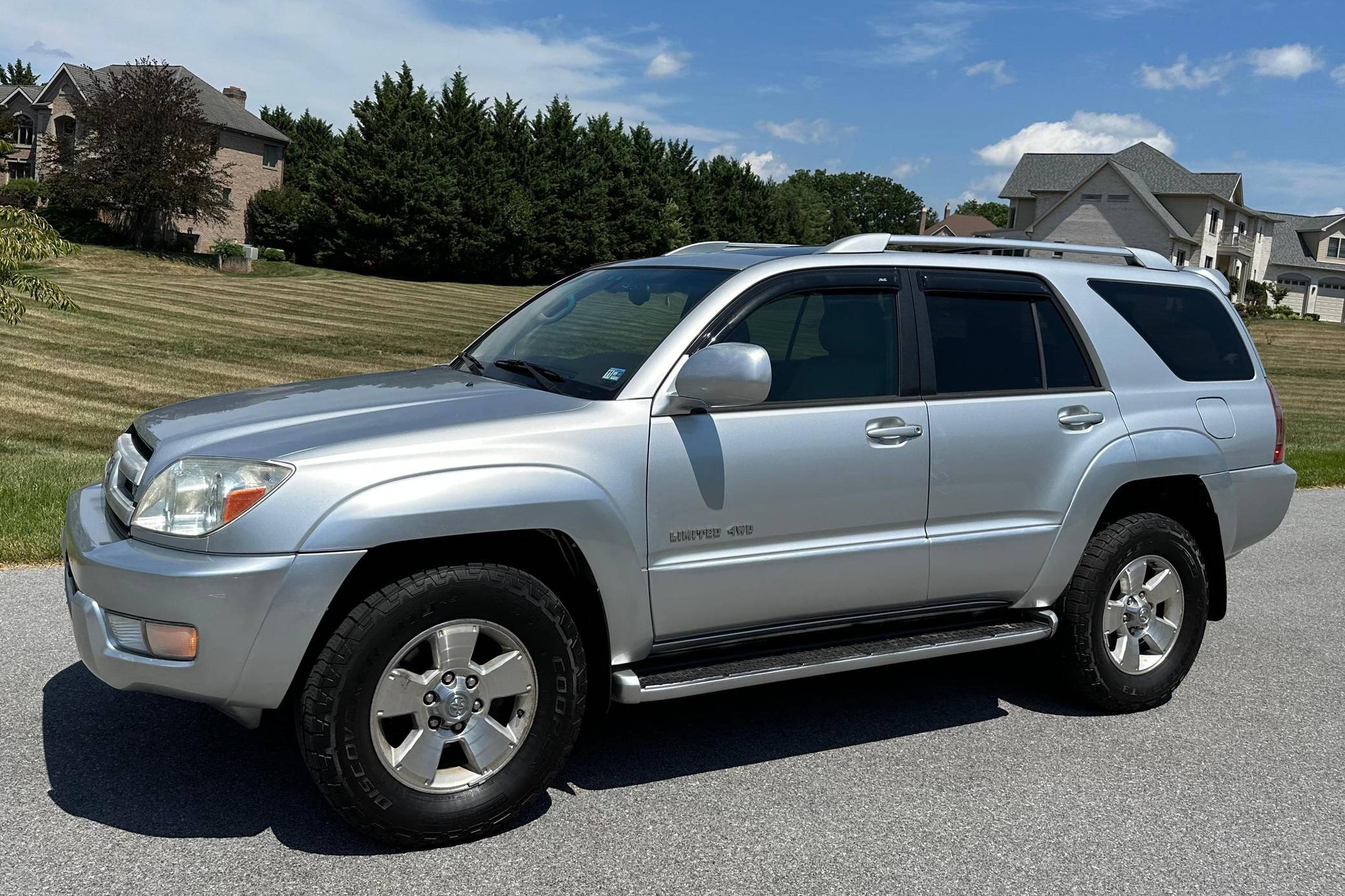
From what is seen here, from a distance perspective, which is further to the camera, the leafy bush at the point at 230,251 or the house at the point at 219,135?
the house at the point at 219,135

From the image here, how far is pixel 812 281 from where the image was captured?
182 inches

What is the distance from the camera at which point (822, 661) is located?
430 cm

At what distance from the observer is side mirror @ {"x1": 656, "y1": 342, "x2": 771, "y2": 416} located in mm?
3959

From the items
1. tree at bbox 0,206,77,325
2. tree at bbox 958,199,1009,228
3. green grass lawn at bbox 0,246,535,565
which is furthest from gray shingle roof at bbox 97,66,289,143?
tree at bbox 958,199,1009,228

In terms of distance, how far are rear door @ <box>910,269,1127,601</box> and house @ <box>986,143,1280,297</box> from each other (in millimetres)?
54524

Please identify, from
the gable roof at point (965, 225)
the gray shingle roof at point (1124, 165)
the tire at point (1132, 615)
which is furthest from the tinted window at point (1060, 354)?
the gable roof at point (965, 225)

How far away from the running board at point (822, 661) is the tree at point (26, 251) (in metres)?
7.50

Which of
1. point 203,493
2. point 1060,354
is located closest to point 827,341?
point 1060,354

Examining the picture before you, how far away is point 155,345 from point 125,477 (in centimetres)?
1943

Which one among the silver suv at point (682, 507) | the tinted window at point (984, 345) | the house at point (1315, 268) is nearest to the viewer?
the silver suv at point (682, 507)

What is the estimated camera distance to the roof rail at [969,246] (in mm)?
4801

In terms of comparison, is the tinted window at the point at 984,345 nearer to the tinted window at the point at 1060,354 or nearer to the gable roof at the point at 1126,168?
the tinted window at the point at 1060,354

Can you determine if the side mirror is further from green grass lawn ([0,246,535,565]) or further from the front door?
green grass lawn ([0,246,535,565])

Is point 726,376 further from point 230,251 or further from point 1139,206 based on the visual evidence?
point 1139,206
